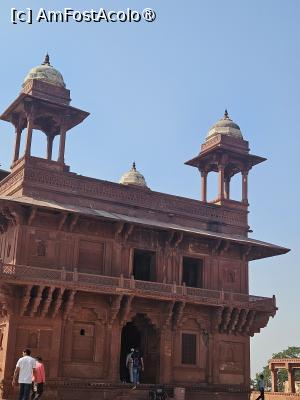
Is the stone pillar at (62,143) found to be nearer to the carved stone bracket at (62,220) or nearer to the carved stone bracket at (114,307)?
the carved stone bracket at (62,220)

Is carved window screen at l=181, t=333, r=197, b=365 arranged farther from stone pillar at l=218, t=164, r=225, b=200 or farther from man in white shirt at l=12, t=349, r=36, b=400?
man in white shirt at l=12, t=349, r=36, b=400

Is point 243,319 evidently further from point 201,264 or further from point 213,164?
point 213,164

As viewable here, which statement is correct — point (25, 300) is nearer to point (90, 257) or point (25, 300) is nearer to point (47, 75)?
point (90, 257)

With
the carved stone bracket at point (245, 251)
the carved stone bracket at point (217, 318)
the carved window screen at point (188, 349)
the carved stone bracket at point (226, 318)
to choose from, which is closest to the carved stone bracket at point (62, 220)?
the carved window screen at point (188, 349)

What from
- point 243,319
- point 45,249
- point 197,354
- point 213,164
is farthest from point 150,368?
point 213,164

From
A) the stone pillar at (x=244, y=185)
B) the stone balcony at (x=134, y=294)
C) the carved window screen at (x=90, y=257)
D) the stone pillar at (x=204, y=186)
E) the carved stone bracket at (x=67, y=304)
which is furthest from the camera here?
the stone pillar at (x=204, y=186)

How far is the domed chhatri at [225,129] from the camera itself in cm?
2904

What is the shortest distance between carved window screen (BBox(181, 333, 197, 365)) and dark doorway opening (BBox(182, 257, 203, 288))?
219cm

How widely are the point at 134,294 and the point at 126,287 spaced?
0.39 metres

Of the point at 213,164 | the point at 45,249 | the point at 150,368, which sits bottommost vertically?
the point at 150,368

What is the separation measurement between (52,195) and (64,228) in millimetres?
1375

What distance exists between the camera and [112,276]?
23.8 meters

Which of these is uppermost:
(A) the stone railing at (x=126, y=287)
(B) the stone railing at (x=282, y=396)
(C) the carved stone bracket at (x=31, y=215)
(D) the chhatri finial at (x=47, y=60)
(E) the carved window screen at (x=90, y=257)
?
(D) the chhatri finial at (x=47, y=60)

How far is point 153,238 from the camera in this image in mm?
25250
